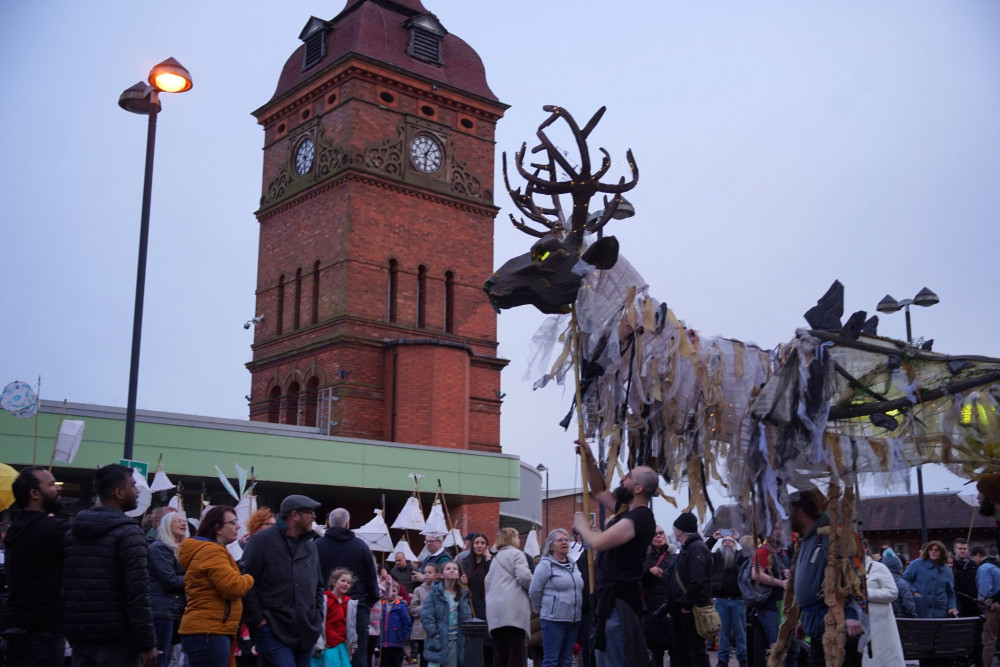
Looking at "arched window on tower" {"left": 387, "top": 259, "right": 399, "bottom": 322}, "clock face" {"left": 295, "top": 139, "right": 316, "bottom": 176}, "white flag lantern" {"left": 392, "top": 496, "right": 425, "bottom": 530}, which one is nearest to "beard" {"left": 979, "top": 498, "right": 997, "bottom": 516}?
"white flag lantern" {"left": 392, "top": 496, "right": 425, "bottom": 530}

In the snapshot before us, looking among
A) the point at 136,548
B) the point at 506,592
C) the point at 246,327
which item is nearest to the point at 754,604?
the point at 506,592

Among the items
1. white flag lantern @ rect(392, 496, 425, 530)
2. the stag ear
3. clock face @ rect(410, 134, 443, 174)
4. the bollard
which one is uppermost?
clock face @ rect(410, 134, 443, 174)

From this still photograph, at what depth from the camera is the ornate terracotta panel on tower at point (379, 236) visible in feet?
127

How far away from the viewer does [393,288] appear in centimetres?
4062

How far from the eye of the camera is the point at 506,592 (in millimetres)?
10906

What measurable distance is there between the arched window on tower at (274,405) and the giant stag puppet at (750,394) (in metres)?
34.9

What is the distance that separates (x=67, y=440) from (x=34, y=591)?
7.48 meters

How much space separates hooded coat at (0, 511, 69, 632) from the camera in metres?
6.75

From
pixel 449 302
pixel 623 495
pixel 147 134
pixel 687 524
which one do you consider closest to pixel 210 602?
pixel 623 495

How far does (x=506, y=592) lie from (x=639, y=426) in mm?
3665

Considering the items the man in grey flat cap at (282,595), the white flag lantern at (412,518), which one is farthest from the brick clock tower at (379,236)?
the man in grey flat cap at (282,595)

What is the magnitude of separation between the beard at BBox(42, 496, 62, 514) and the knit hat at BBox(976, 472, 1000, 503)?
21.0ft

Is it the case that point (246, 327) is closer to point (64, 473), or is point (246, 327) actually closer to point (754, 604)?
point (64, 473)

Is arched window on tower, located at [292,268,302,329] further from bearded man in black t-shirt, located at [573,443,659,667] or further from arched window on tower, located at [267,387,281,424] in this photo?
bearded man in black t-shirt, located at [573,443,659,667]
